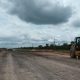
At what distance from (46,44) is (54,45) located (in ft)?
38.3

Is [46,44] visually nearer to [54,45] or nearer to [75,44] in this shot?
[54,45]

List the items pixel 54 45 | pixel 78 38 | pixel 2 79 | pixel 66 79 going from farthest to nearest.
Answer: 1. pixel 54 45
2. pixel 78 38
3. pixel 2 79
4. pixel 66 79

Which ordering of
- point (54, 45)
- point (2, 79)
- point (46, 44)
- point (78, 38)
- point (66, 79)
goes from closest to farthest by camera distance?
point (66, 79) → point (2, 79) → point (78, 38) → point (54, 45) → point (46, 44)

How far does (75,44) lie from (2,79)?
83.5 ft

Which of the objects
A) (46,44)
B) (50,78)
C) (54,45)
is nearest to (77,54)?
(50,78)

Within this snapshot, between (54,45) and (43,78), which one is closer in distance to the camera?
(43,78)

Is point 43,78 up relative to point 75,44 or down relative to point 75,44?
down

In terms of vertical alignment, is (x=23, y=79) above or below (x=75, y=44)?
below

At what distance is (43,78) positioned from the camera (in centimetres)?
1526

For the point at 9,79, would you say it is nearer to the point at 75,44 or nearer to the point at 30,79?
the point at 30,79

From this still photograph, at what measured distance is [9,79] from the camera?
49.8ft

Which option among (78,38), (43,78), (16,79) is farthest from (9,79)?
(78,38)

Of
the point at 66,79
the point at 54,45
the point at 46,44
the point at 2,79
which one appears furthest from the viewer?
the point at 46,44

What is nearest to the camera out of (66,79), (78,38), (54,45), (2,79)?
(66,79)
